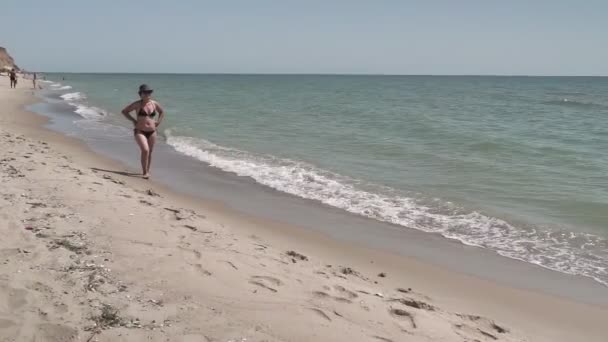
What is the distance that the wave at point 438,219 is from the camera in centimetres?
584

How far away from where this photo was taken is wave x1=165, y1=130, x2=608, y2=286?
5840 millimetres

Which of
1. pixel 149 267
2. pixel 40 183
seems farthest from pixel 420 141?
pixel 149 267

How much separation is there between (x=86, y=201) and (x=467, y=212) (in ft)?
17.1

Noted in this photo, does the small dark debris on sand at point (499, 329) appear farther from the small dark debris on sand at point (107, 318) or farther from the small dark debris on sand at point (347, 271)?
the small dark debris on sand at point (107, 318)

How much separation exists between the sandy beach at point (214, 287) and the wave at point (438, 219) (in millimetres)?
1162

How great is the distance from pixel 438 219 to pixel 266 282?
3.81 metres

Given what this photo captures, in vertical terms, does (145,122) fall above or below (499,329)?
above

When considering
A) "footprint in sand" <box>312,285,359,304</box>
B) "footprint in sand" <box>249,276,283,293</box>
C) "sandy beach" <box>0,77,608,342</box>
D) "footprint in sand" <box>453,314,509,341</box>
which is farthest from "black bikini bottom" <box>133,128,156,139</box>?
"footprint in sand" <box>453,314,509,341</box>

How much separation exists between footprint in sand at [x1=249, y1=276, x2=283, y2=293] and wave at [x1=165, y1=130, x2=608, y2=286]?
123 inches

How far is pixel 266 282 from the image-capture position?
404cm

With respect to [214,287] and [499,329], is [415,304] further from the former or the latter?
[214,287]

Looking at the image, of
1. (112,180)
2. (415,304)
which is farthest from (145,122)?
(415,304)

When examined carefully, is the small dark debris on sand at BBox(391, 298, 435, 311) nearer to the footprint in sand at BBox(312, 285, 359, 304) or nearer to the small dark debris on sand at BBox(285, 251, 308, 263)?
the footprint in sand at BBox(312, 285, 359, 304)

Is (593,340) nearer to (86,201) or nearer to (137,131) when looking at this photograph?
(86,201)
